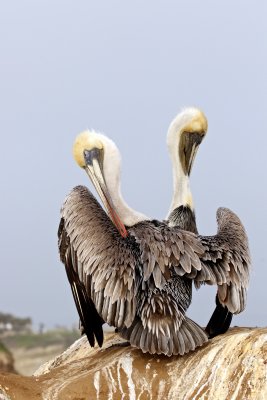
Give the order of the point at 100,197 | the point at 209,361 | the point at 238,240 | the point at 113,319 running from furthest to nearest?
the point at 100,197, the point at 238,240, the point at 113,319, the point at 209,361

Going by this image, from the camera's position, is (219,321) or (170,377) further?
(219,321)

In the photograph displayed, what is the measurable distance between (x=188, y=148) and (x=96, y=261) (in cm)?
299

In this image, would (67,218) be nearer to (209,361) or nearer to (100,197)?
(100,197)

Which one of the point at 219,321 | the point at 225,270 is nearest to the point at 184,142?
the point at 225,270

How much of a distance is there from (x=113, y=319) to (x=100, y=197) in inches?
68.1

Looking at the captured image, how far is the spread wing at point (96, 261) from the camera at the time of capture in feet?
26.2

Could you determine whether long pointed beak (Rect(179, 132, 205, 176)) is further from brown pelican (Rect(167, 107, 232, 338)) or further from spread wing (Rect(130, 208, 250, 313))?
spread wing (Rect(130, 208, 250, 313))

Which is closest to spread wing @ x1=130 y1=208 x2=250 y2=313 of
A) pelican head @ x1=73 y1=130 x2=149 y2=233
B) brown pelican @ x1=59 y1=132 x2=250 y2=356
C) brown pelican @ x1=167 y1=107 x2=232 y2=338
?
brown pelican @ x1=59 y1=132 x2=250 y2=356

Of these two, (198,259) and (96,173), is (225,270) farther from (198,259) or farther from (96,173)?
(96,173)

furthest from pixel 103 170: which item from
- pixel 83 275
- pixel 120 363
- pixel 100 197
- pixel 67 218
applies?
pixel 120 363

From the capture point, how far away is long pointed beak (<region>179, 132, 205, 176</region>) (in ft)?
35.2

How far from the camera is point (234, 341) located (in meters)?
7.45

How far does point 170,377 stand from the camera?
7.55 metres

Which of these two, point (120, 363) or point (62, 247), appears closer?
point (120, 363)
